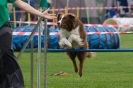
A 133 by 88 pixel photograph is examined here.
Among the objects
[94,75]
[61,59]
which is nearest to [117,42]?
[61,59]

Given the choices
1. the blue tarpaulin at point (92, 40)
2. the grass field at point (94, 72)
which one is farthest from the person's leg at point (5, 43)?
the blue tarpaulin at point (92, 40)

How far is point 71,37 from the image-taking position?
9758mm

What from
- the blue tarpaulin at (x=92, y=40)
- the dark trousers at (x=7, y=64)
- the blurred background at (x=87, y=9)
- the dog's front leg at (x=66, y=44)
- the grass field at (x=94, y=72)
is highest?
the dark trousers at (x=7, y=64)

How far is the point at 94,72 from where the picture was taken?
36.7ft

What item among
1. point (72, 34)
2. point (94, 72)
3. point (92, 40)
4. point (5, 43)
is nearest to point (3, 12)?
point (5, 43)

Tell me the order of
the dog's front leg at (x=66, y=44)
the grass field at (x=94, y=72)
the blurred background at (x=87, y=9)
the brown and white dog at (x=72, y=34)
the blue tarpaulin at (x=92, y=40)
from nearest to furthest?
1. the grass field at (x=94, y=72)
2. the dog's front leg at (x=66, y=44)
3. the brown and white dog at (x=72, y=34)
4. the blue tarpaulin at (x=92, y=40)
5. the blurred background at (x=87, y=9)

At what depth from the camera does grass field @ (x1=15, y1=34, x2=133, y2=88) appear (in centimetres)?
917

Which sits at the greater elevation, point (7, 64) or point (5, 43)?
point (5, 43)

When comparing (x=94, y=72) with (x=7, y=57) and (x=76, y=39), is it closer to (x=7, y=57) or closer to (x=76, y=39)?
(x=76, y=39)

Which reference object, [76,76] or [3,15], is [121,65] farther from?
[3,15]

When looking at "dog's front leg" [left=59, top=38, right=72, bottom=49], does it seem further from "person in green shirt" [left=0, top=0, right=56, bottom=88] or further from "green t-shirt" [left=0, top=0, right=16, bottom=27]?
"green t-shirt" [left=0, top=0, right=16, bottom=27]

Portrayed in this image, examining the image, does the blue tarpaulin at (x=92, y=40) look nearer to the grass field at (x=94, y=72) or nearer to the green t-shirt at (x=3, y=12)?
the grass field at (x=94, y=72)

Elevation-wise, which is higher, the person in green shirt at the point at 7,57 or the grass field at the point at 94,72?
the person in green shirt at the point at 7,57

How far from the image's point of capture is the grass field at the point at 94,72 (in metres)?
9.17
